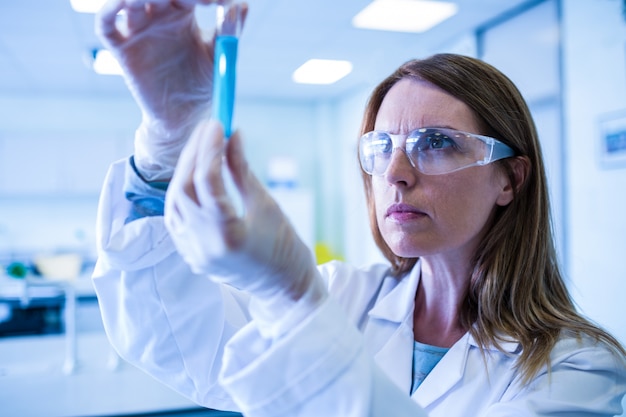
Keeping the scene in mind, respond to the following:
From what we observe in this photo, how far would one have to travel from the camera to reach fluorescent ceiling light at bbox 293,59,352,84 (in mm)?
4781

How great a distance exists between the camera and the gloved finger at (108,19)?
695 millimetres

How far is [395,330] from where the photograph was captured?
47.3 inches

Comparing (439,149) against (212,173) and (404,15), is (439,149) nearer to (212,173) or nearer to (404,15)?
(212,173)

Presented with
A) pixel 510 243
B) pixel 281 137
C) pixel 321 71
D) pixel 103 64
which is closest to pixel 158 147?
pixel 510 243

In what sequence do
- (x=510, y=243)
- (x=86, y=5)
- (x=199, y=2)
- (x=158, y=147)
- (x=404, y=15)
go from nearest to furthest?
(x=199, y=2) < (x=158, y=147) < (x=510, y=243) < (x=86, y=5) < (x=404, y=15)

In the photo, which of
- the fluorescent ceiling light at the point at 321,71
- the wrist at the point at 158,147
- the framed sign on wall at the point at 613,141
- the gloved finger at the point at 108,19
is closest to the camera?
the gloved finger at the point at 108,19

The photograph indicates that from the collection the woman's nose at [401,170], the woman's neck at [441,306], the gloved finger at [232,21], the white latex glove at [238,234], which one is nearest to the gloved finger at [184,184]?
the white latex glove at [238,234]

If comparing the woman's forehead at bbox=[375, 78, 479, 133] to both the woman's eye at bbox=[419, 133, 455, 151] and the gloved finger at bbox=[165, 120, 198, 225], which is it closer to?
the woman's eye at bbox=[419, 133, 455, 151]

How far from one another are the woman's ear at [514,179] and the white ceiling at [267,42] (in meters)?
2.49

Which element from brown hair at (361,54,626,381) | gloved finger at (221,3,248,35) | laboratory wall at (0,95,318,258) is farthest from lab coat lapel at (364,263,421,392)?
laboratory wall at (0,95,318,258)

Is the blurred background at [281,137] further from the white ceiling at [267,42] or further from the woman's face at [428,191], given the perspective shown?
the woman's face at [428,191]

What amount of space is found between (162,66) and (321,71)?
448 centimetres

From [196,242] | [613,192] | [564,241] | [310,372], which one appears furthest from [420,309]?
[564,241]

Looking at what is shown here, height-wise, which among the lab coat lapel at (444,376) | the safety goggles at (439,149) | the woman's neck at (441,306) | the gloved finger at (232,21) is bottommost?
the lab coat lapel at (444,376)
